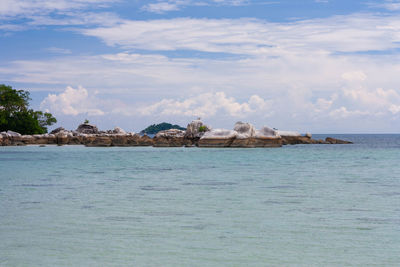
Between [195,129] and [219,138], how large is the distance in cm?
1414

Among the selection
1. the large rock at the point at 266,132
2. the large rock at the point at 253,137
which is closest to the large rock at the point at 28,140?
the large rock at the point at 253,137

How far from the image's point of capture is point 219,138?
74.1m

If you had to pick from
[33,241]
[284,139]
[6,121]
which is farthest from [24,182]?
[284,139]

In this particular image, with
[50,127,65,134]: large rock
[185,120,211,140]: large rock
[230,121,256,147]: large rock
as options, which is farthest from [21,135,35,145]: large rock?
[230,121,256,147]: large rock

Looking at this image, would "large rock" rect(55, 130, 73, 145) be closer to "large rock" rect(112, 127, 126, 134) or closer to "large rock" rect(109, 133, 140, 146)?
"large rock" rect(112, 127, 126, 134)

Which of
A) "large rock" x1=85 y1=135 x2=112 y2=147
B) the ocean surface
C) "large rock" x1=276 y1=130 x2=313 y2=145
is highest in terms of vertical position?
"large rock" x1=276 y1=130 x2=313 y2=145

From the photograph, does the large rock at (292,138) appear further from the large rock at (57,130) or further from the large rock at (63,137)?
the large rock at (57,130)

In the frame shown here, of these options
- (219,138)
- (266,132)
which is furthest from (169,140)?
(266,132)

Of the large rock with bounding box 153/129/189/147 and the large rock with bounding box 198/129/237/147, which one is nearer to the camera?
the large rock with bounding box 198/129/237/147

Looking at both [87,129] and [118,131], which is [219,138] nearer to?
[118,131]

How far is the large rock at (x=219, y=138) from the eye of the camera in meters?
73.4

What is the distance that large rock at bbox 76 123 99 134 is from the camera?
103250mm

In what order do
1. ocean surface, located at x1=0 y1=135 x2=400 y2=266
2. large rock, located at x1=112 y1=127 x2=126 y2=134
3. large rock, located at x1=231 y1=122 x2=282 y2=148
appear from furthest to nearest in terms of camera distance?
large rock, located at x1=112 y1=127 x2=126 y2=134
large rock, located at x1=231 y1=122 x2=282 y2=148
ocean surface, located at x1=0 y1=135 x2=400 y2=266

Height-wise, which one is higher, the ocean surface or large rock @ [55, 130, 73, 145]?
large rock @ [55, 130, 73, 145]
